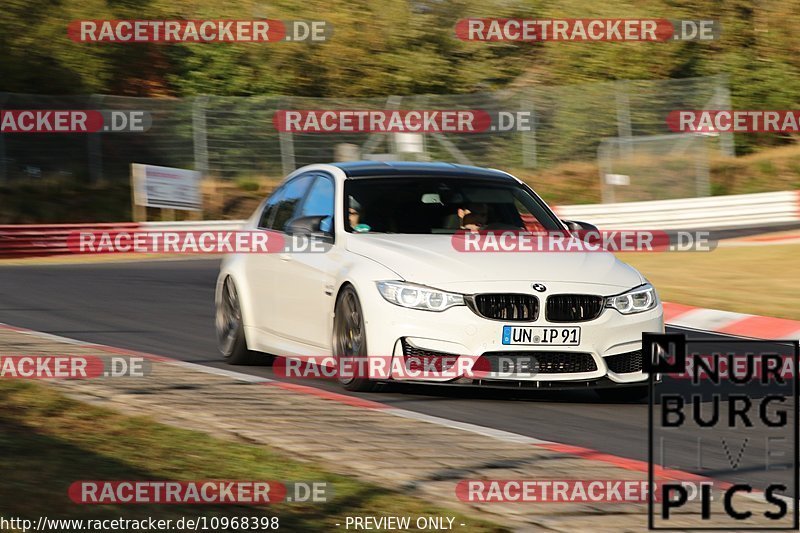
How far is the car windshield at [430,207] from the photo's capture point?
9758 mm

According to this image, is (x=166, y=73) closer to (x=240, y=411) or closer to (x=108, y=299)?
(x=108, y=299)

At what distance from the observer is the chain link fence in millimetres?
29953

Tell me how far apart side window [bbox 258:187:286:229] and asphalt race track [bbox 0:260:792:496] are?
109 centimetres

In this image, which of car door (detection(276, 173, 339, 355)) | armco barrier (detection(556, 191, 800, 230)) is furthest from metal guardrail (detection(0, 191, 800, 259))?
car door (detection(276, 173, 339, 355))

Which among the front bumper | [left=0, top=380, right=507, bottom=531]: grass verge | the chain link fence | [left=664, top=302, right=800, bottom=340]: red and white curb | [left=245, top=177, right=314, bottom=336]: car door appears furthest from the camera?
the chain link fence

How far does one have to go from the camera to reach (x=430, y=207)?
991cm

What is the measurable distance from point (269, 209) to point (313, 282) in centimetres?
139

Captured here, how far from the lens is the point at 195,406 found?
7973 mm

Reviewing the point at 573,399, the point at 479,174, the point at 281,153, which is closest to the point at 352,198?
the point at 479,174

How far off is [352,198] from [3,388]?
113 inches

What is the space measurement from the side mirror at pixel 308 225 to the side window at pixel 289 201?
0.69 metres
